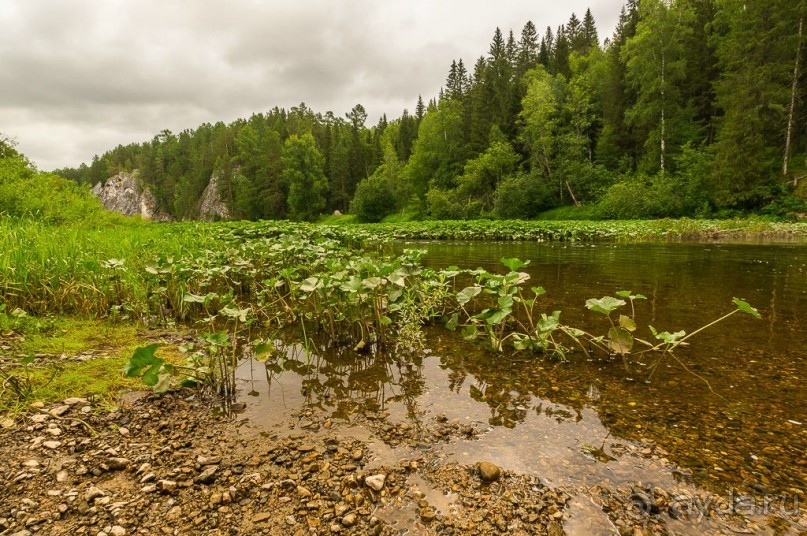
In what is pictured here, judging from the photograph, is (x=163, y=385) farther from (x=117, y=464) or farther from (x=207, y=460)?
(x=207, y=460)

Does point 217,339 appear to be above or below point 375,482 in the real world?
above

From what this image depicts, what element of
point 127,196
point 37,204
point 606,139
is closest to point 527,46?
point 606,139

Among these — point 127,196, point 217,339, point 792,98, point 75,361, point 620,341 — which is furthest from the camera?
point 127,196

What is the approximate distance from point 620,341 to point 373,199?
52303 mm

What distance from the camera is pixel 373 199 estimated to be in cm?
5472

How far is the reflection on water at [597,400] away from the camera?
2445mm

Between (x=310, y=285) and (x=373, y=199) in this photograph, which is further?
(x=373, y=199)

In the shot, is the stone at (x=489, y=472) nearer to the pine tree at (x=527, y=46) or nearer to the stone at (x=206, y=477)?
the stone at (x=206, y=477)

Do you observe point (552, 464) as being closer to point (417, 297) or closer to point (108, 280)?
point (417, 297)

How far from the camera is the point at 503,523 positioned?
1.96 meters

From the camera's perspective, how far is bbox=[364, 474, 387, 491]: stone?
219cm

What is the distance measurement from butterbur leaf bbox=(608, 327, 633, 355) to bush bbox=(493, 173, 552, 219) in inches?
1484

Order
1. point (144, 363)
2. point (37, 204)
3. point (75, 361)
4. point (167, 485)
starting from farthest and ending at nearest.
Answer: point (37, 204), point (75, 361), point (144, 363), point (167, 485)

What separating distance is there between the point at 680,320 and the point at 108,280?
8.34 m
